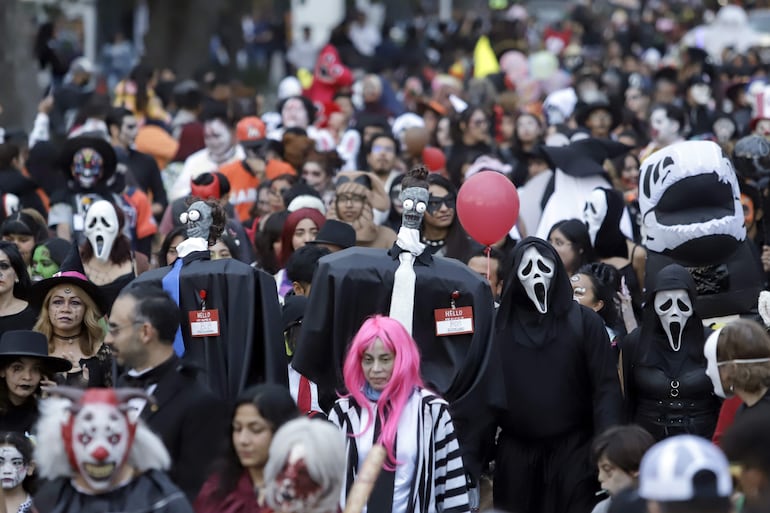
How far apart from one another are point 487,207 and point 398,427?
3242mm

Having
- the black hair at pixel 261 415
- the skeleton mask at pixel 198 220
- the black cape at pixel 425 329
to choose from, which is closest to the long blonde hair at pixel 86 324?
the skeleton mask at pixel 198 220

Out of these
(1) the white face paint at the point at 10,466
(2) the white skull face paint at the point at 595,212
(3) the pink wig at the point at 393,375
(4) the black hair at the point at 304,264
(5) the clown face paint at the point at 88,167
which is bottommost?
(1) the white face paint at the point at 10,466

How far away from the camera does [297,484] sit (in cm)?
620

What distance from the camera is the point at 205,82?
79.5ft

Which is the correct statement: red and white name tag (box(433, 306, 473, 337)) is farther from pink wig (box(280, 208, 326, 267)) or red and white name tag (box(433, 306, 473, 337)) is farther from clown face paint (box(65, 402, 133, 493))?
pink wig (box(280, 208, 326, 267))

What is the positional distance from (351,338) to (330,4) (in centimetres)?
3199

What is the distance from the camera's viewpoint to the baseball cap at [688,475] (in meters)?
5.32

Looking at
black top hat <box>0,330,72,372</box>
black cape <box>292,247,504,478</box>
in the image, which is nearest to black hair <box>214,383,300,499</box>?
black cape <box>292,247,504,478</box>

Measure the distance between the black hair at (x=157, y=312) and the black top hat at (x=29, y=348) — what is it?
5.70 ft

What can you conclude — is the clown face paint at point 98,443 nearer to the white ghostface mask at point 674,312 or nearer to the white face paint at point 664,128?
the white ghostface mask at point 674,312

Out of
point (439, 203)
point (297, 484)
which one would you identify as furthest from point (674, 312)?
point (297, 484)

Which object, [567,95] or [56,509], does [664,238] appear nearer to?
[56,509]

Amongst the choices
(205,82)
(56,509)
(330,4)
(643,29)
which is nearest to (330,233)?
Answer: (56,509)

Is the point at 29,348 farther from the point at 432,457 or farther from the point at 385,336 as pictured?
the point at 432,457
